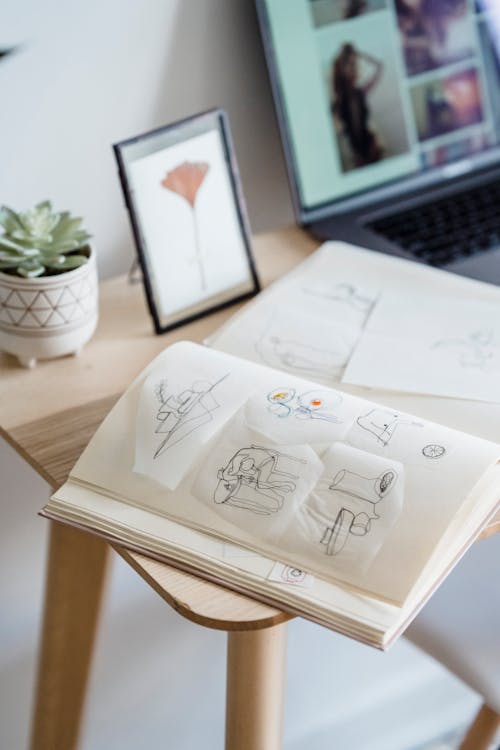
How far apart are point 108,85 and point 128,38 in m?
0.05

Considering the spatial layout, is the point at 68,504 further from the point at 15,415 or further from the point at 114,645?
the point at 114,645

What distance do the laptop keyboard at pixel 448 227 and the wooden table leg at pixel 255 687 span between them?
45 centimetres

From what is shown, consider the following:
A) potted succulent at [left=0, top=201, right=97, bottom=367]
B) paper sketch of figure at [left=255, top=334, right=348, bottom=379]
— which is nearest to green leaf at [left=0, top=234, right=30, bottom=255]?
potted succulent at [left=0, top=201, right=97, bottom=367]

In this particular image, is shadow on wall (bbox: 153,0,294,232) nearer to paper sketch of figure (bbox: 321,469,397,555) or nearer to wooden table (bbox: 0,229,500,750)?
wooden table (bbox: 0,229,500,750)

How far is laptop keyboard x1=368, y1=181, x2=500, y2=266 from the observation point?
3.43ft

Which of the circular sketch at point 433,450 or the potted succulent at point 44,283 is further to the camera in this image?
the potted succulent at point 44,283

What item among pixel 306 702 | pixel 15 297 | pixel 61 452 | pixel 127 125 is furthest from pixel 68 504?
pixel 306 702

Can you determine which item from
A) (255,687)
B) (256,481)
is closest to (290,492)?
(256,481)

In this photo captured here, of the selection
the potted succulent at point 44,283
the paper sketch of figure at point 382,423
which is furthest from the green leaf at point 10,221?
the paper sketch of figure at point 382,423

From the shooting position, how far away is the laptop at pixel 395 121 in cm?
104

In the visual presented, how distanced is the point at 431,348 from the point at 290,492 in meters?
0.23

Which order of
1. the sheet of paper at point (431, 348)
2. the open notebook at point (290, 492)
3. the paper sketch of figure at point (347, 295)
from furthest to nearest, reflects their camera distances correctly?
the paper sketch of figure at point (347, 295) → the sheet of paper at point (431, 348) → the open notebook at point (290, 492)

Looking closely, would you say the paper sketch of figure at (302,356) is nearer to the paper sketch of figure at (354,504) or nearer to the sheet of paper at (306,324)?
the sheet of paper at (306,324)

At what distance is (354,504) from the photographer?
2.31 ft
